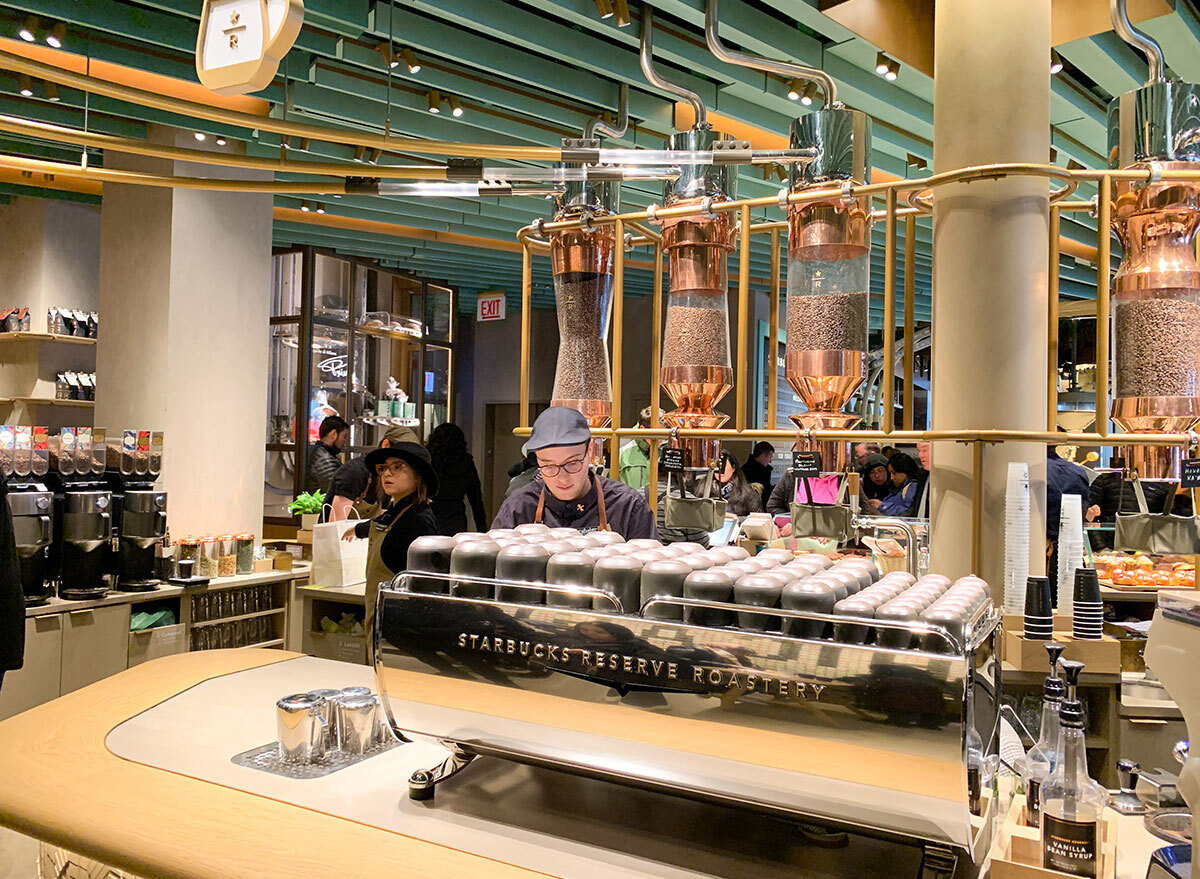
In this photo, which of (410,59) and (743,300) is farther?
(410,59)

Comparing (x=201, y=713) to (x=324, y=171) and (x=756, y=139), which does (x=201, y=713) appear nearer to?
(x=324, y=171)

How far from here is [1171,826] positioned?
4.57 feet

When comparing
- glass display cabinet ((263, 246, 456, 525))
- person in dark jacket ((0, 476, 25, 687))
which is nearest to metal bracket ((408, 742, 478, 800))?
person in dark jacket ((0, 476, 25, 687))

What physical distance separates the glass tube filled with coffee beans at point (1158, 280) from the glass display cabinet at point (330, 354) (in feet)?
23.1

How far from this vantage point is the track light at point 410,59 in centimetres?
460

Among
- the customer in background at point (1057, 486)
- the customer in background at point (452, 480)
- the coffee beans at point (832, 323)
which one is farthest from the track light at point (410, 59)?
the coffee beans at point (832, 323)

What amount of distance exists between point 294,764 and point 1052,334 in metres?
1.81

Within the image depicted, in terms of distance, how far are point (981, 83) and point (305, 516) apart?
15.7ft

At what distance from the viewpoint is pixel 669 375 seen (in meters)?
1.81

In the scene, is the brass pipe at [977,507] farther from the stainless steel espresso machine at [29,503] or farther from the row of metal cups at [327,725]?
the stainless steel espresso machine at [29,503]

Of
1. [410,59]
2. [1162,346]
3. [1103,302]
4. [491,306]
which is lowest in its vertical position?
[1162,346]

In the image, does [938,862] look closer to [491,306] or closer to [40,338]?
[40,338]

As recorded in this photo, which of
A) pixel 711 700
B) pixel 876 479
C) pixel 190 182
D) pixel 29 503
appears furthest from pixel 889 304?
pixel 876 479

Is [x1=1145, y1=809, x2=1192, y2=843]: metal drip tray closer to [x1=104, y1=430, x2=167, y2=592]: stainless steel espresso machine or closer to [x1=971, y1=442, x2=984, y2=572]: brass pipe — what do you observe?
[x1=971, y1=442, x2=984, y2=572]: brass pipe
